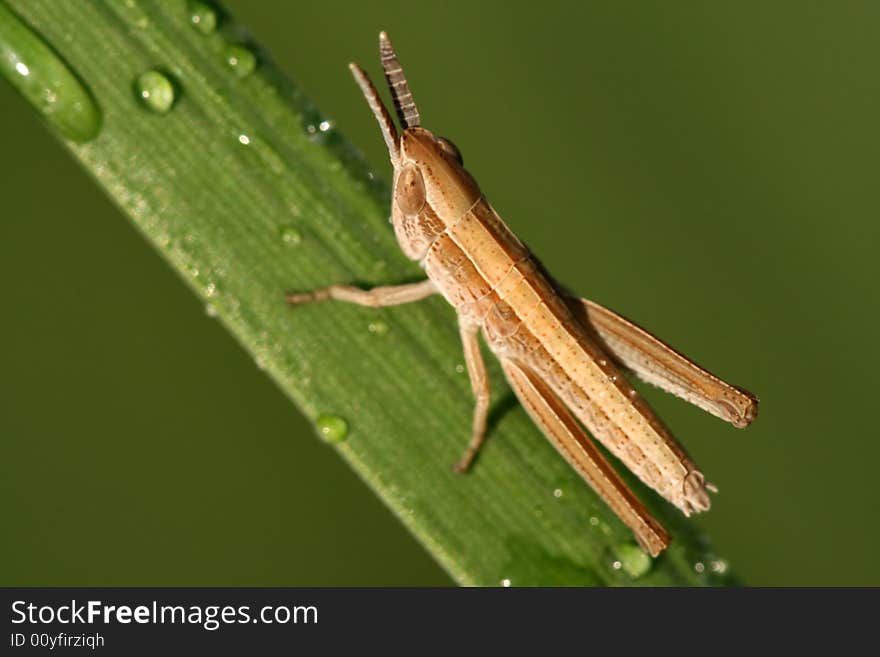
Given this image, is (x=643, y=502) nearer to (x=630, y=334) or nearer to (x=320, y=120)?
(x=630, y=334)

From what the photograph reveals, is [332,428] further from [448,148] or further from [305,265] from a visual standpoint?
[448,148]

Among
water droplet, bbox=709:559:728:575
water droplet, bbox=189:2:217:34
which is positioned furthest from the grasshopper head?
water droplet, bbox=709:559:728:575

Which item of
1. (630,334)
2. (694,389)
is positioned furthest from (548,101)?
(694,389)

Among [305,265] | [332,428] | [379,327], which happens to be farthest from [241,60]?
[332,428]

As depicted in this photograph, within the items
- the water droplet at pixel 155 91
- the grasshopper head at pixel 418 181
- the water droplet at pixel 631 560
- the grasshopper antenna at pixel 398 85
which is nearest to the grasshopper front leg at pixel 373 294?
the grasshopper head at pixel 418 181

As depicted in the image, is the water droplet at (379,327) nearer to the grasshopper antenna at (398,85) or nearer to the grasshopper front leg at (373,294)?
the grasshopper front leg at (373,294)

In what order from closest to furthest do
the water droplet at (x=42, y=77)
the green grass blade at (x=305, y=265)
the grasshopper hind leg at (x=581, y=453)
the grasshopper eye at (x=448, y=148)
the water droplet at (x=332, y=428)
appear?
the water droplet at (x=42, y=77) < the green grass blade at (x=305, y=265) < the water droplet at (x=332, y=428) < the grasshopper hind leg at (x=581, y=453) < the grasshopper eye at (x=448, y=148)

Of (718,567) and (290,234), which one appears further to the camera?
(718,567)
